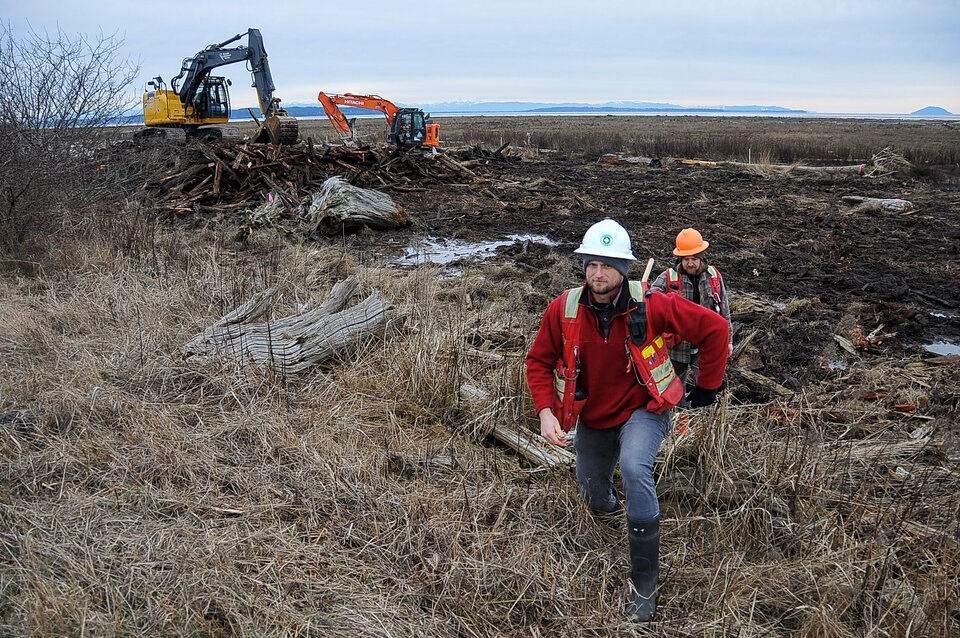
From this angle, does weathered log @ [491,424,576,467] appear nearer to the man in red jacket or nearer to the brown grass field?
the brown grass field

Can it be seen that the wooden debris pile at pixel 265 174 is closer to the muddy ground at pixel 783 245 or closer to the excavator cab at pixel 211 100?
the muddy ground at pixel 783 245

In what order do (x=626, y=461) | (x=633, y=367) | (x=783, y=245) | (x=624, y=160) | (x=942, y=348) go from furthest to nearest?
(x=624, y=160), (x=783, y=245), (x=942, y=348), (x=633, y=367), (x=626, y=461)

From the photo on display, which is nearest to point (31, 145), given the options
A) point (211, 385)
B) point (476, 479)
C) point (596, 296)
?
point (211, 385)

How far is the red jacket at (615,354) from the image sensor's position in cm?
290

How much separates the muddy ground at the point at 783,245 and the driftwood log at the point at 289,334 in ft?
9.96

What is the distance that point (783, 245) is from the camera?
456 inches

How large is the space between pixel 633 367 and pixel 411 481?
155 cm

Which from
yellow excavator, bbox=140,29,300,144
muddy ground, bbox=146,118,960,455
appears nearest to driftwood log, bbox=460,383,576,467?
muddy ground, bbox=146,118,960,455

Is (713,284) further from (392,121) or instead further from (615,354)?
(392,121)

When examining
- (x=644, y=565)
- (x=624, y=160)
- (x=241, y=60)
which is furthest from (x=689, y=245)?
(x=624, y=160)

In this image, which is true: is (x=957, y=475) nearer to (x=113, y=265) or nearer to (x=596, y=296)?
(x=596, y=296)

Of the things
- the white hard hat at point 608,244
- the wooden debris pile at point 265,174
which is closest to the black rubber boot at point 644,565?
the white hard hat at point 608,244

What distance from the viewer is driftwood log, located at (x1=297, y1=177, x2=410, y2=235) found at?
1257cm

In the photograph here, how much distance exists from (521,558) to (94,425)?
2876 millimetres
